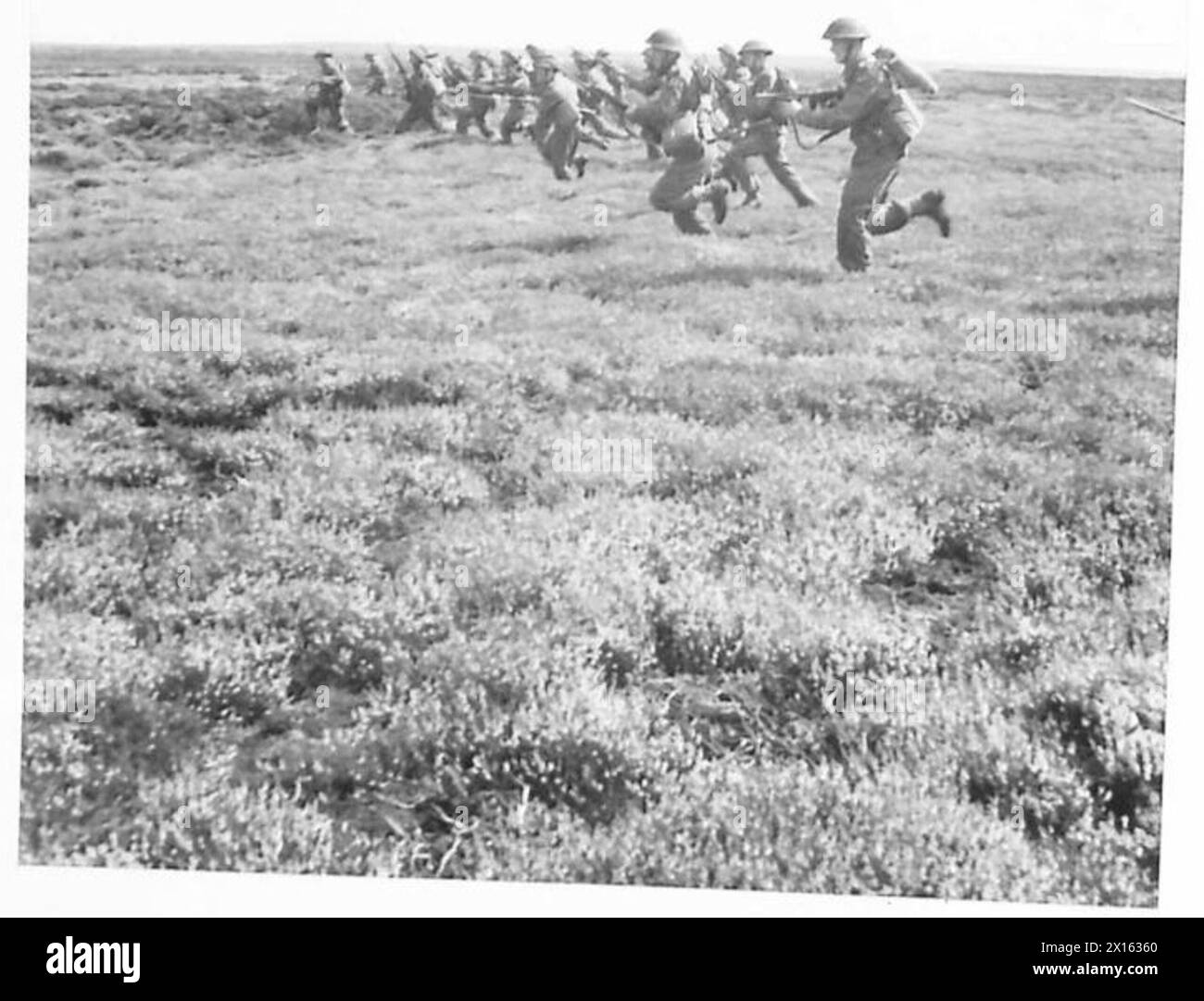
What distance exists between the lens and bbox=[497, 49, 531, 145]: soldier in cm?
793

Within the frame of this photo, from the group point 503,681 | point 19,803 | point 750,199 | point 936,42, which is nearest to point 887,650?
point 503,681

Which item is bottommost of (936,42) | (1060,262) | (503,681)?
(503,681)

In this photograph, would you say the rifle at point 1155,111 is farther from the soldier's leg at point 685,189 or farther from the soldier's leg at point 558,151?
the soldier's leg at point 558,151

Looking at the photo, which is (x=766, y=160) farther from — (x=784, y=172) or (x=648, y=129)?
(x=648, y=129)

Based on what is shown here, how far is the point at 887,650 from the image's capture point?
734 centimetres

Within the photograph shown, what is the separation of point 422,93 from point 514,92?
0.54m

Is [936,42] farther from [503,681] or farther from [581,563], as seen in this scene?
[503,681]

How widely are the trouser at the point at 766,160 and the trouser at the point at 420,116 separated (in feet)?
5.69

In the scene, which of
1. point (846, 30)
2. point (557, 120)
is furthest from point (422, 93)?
point (846, 30)

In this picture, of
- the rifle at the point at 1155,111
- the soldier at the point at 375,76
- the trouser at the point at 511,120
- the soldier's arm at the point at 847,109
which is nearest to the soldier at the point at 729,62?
the soldier's arm at the point at 847,109

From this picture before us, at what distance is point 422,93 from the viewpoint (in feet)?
26.3

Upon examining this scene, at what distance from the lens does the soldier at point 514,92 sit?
7934 mm
